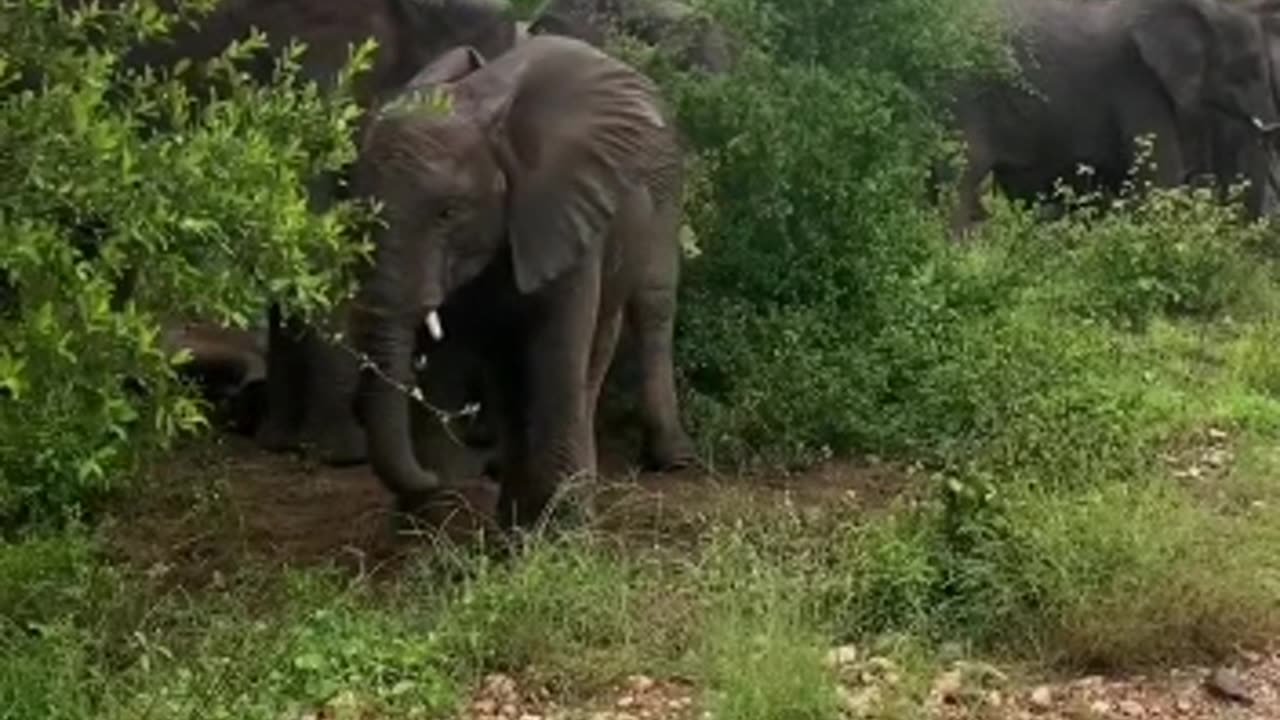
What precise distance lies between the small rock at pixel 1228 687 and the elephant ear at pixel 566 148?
2.32 m

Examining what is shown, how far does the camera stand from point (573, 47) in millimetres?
8289

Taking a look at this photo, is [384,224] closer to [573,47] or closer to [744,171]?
[573,47]

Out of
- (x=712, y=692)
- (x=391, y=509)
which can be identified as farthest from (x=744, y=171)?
(x=712, y=692)

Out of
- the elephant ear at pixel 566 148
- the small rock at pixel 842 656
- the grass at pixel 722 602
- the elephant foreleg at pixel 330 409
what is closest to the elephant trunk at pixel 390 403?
the grass at pixel 722 602

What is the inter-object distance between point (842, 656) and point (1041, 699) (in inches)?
19.6

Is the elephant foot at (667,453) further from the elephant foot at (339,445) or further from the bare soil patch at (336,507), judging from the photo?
the elephant foot at (339,445)

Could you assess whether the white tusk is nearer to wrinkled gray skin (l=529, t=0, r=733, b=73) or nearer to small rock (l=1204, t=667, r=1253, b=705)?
small rock (l=1204, t=667, r=1253, b=705)

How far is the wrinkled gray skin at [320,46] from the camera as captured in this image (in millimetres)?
9641

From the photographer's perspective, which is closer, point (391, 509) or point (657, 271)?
point (391, 509)

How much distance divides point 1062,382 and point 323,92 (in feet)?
9.17

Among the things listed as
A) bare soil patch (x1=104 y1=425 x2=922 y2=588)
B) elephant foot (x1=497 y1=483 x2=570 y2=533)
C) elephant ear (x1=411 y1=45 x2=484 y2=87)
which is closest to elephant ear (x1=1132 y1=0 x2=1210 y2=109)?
bare soil patch (x1=104 y1=425 x2=922 y2=588)

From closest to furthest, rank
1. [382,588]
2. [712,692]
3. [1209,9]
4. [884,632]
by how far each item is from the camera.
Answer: [712,692] → [884,632] → [382,588] → [1209,9]

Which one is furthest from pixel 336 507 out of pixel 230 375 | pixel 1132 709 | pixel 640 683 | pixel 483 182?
pixel 1132 709

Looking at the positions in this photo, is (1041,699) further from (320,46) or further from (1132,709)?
(320,46)
